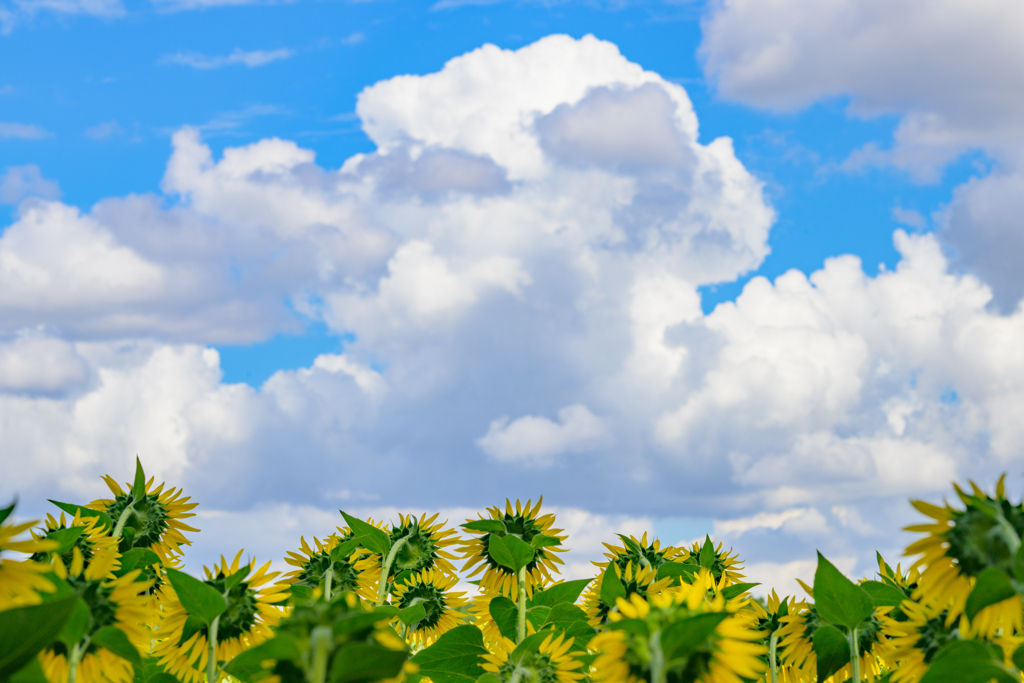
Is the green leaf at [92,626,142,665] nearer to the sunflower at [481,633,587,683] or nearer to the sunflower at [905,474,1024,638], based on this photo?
the sunflower at [481,633,587,683]

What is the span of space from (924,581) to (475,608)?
11.2ft

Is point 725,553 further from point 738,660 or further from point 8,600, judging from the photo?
point 8,600

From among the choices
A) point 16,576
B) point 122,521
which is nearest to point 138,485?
point 122,521

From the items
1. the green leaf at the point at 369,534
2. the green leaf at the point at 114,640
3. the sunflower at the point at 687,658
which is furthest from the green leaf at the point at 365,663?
the green leaf at the point at 369,534

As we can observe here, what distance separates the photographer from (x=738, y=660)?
2.33 m

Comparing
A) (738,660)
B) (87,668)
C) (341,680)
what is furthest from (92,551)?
(738,660)

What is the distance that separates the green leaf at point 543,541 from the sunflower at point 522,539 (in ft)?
0.15

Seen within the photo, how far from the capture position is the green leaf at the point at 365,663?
6.40 feet

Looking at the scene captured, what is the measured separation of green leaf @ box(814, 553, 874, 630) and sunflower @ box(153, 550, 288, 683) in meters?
1.80

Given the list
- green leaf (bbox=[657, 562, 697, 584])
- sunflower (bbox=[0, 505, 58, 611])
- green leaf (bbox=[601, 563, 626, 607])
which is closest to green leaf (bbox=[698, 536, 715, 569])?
green leaf (bbox=[657, 562, 697, 584])

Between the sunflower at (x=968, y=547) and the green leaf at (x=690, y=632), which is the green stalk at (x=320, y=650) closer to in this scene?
the green leaf at (x=690, y=632)

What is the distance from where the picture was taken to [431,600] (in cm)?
565

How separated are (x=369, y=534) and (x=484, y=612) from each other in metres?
1.03

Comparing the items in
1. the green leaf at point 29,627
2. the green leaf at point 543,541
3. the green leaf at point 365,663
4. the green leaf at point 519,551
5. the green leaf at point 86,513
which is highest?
the green leaf at point 86,513
